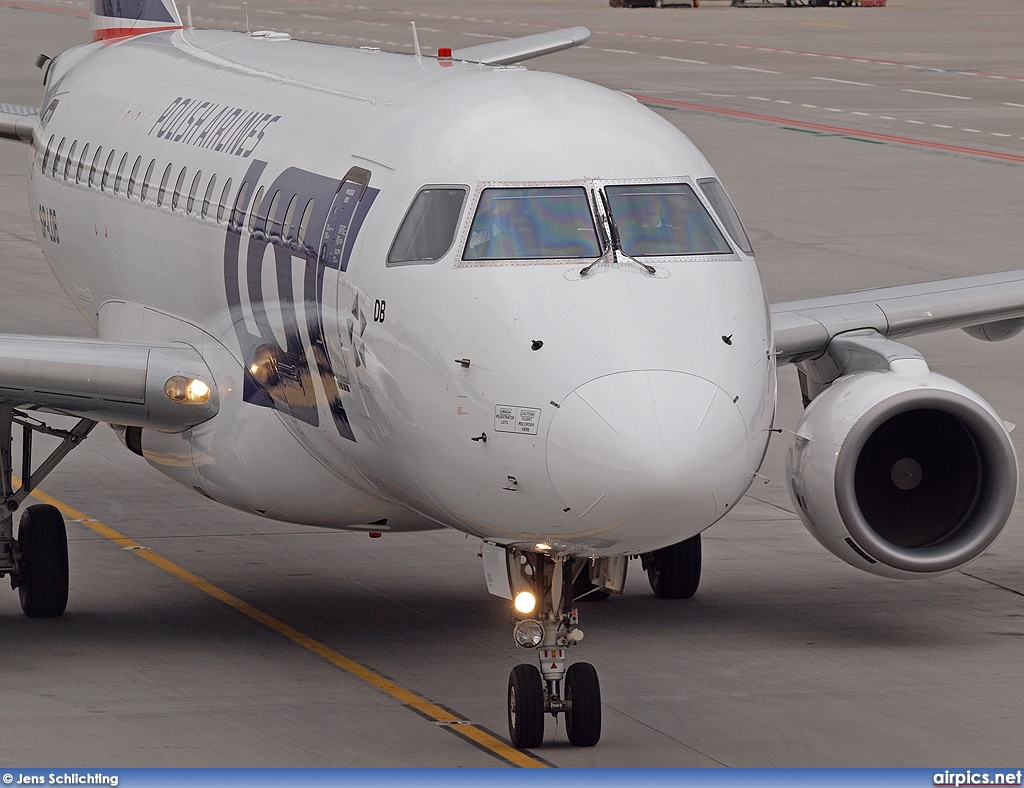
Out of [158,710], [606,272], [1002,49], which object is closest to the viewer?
[606,272]

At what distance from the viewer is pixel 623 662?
581 inches

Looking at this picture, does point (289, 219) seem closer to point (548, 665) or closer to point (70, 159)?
point (548, 665)

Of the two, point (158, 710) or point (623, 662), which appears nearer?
point (158, 710)

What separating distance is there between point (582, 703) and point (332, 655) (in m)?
3.06

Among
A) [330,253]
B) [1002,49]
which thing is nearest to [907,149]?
[1002,49]

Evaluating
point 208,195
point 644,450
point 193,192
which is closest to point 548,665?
point 644,450

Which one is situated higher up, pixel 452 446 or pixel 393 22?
pixel 452 446

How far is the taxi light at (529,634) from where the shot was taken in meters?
12.1

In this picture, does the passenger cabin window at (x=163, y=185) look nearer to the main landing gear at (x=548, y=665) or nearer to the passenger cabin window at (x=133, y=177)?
the passenger cabin window at (x=133, y=177)

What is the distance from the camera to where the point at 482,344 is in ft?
38.0

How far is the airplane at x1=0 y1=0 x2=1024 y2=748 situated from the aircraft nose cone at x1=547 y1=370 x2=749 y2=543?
0.02 metres

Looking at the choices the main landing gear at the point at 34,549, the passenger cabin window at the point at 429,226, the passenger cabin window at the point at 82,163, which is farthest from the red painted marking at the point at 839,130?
the passenger cabin window at the point at 429,226

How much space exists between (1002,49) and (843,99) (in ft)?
63.4

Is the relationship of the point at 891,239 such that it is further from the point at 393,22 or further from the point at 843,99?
the point at 393,22
